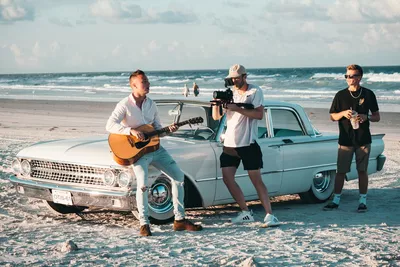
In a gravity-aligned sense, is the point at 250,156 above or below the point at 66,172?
above

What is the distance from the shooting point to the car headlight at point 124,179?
6895 millimetres

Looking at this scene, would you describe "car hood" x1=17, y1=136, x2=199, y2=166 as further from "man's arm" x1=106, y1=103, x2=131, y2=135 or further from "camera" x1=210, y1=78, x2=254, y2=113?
"camera" x1=210, y1=78, x2=254, y2=113

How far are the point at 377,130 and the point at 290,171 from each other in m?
11.0

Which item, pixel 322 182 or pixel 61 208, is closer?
pixel 61 208

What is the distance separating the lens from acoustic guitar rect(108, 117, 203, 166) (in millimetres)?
6664

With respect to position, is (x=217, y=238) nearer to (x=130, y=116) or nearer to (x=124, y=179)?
(x=124, y=179)

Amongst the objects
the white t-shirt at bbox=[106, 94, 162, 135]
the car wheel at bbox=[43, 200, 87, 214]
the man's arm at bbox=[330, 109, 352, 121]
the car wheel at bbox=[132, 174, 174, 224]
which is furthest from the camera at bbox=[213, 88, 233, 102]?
the car wheel at bbox=[43, 200, 87, 214]

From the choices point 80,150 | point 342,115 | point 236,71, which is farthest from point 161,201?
point 342,115

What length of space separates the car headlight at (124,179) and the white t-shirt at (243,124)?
1130 mm

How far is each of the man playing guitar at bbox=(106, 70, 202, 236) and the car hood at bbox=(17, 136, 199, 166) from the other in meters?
0.40

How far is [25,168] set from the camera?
7.67m

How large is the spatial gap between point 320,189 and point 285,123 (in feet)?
3.47

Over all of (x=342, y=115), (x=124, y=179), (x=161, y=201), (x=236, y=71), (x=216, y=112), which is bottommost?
(x=161, y=201)

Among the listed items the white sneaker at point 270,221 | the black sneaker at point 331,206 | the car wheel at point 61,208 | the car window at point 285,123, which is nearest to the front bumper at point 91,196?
the car wheel at point 61,208
